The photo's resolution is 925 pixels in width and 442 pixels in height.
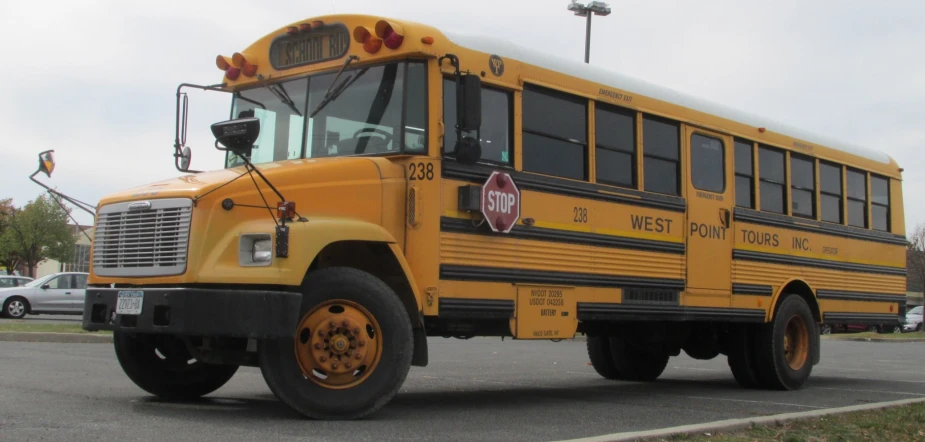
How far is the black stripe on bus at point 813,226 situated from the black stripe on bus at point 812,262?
0.34 metres

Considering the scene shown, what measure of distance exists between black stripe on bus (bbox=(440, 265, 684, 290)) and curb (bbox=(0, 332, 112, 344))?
34.9 feet

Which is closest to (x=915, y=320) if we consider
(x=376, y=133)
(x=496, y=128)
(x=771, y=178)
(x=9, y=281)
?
(x=9, y=281)

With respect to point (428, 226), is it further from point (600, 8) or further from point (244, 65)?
point (600, 8)

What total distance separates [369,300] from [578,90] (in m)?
3.29

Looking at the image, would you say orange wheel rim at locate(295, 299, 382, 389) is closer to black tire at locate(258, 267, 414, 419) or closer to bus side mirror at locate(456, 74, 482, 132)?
black tire at locate(258, 267, 414, 419)

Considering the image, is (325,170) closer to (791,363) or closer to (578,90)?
(578,90)

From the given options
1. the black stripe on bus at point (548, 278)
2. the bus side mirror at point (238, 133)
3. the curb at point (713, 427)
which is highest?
the bus side mirror at point (238, 133)

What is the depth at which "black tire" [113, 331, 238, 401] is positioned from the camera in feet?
27.3

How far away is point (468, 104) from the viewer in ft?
26.0

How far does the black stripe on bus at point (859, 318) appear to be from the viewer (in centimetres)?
1269

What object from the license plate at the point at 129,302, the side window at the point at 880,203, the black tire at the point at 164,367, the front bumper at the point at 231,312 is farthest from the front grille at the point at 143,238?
the side window at the point at 880,203

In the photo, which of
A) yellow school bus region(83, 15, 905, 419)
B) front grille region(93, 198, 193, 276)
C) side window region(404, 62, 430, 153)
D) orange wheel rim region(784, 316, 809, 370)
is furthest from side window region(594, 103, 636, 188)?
front grille region(93, 198, 193, 276)

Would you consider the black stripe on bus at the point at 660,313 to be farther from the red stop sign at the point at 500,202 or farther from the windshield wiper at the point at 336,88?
the windshield wiper at the point at 336,88

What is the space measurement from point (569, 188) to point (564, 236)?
0.42 meters
